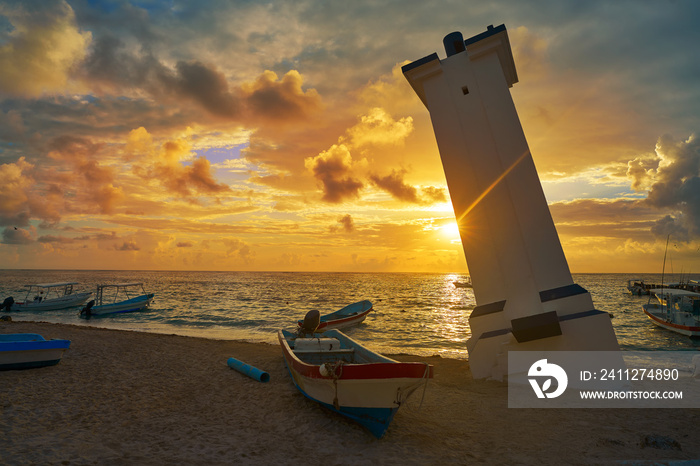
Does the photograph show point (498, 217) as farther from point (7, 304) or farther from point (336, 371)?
point (7, 304)

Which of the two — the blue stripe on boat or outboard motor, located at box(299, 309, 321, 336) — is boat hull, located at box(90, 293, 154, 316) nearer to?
outboard motor, located at box(299, 309, 321, 336)

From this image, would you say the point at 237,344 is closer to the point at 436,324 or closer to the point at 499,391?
the point at 499,391

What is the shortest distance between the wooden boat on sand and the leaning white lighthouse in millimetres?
15839

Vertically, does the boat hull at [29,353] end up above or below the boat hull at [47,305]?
below

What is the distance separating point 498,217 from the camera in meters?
10.9

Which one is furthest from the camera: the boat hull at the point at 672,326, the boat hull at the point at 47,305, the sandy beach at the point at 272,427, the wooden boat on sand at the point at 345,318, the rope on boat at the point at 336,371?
the boat hull at the point at 47,305

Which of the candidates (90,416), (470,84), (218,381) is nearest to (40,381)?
(90,416)

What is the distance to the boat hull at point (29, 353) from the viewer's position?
11188mm

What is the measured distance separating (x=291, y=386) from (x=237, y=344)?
8.79 m

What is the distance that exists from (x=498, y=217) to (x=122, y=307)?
3916 cm

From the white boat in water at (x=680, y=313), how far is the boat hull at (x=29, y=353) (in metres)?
36.0

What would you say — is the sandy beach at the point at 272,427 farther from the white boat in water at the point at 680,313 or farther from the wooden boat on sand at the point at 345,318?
the white boat in water at the point at 680,313

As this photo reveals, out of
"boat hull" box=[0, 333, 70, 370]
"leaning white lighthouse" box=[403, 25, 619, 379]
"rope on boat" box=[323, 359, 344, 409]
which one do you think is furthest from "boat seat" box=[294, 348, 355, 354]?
"boat hull" box=[0, 333, 70, 370]

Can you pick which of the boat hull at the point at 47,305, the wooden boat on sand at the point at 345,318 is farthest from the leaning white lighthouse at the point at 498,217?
the boat hull at the point at 47,305
